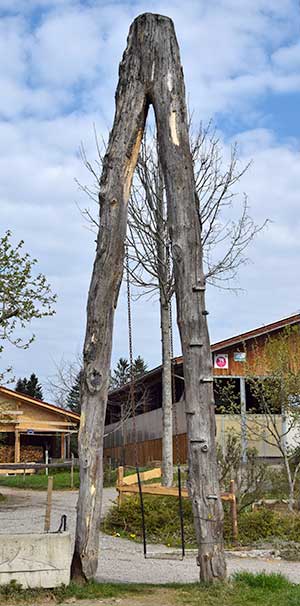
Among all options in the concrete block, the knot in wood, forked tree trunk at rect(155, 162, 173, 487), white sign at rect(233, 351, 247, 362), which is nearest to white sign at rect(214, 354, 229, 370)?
white sign at rect(233, 351, 247, 362)

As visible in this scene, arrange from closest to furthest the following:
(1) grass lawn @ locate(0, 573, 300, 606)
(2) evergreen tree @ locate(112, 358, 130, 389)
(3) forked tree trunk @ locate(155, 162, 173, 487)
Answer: (1) grass lawn @ locate(0, 573, 300, 606)
(3) forked tree trunk @ locate(155, 162, 173, 487)
(2) evergreen tree @ locate(112, 358, 130, 389)

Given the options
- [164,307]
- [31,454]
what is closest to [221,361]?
[164,307]

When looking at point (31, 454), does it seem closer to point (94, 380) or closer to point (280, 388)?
point (280, 388)

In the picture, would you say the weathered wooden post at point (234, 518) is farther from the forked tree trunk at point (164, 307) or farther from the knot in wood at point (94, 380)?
the forked tree trunk at point (164, 307)

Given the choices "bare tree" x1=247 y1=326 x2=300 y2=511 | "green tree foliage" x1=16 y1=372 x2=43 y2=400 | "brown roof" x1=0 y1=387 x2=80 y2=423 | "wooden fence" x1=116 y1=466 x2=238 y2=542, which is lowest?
"wooden fence" x1=116 y1=466 x2=238 y2=542

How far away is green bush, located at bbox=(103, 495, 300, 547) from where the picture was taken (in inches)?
562

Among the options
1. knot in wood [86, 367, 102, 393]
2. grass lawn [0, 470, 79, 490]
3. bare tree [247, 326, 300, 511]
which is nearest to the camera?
knot in wood [86, 367, 102, 393]

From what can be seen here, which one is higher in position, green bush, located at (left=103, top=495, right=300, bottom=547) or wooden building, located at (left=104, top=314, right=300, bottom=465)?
wooden building, located at (left=104, top=314, right=300, bottom=465)

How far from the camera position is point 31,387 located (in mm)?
65188

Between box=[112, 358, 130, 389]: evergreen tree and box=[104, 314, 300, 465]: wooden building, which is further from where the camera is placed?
box=[112, 358, 130, 389]: evergreen tree

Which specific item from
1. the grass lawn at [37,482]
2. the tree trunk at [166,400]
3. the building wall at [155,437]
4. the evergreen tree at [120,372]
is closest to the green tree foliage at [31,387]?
the evergreen tree at [120,372]

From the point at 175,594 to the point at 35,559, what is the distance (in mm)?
1429

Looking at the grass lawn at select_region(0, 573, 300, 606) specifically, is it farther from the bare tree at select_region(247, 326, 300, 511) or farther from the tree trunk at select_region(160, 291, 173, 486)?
the tree trunk at select_region(160, 291, 173, 486)

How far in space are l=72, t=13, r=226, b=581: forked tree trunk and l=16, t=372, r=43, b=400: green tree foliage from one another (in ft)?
184
